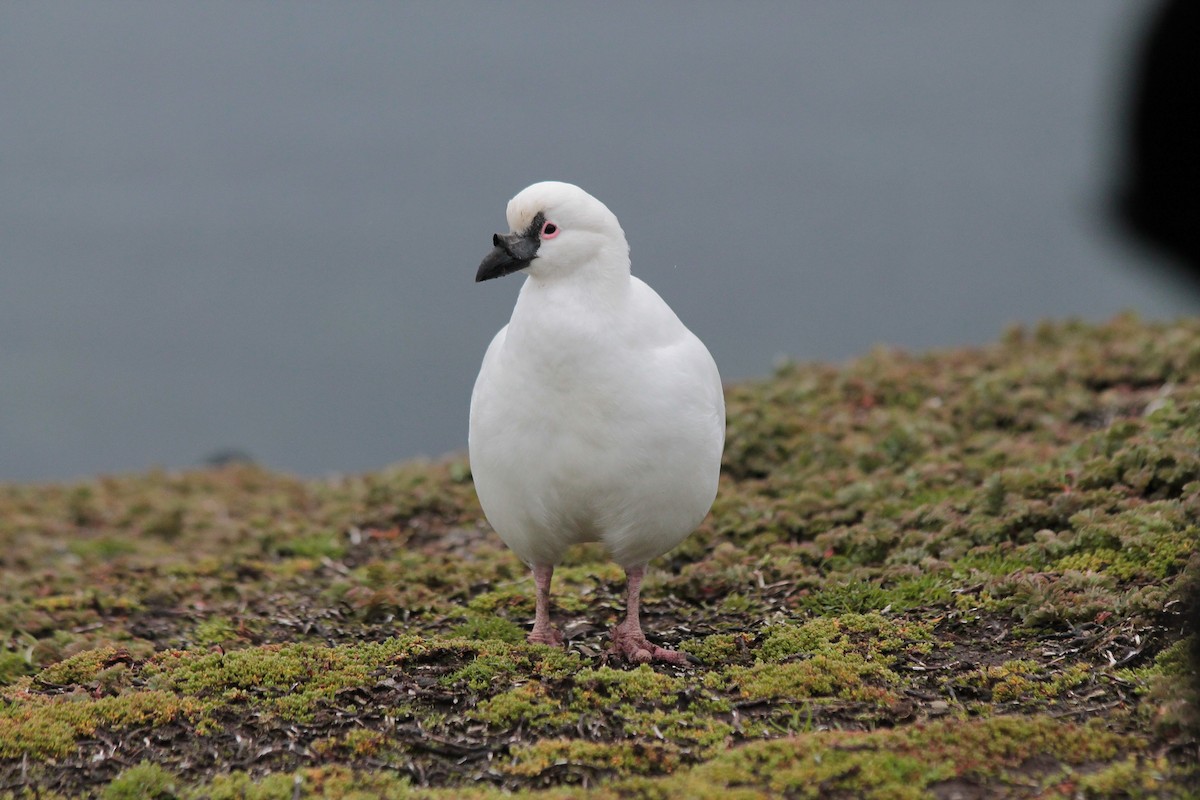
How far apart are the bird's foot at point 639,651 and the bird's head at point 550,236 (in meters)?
1.92

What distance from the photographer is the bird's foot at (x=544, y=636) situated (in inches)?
268

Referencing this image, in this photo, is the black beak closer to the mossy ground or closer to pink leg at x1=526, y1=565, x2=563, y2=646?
pink leg at x1=526, y1=565, x2=563, y2=646

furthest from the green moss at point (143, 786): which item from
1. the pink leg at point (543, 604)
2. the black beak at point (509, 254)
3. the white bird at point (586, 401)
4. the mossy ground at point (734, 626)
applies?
the black beak at point (509, 254)

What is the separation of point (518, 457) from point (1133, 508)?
3.83 metres

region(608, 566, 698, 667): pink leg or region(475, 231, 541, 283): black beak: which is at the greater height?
region(475, 231, 541, 283): black beak

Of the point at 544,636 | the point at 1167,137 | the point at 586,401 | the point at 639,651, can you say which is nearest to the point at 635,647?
the point at 639,651

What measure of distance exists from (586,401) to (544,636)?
153cm

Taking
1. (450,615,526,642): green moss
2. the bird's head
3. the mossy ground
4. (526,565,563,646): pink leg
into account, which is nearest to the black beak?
the bird's head

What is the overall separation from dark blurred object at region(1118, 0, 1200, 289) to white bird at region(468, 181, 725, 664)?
13.6 feet

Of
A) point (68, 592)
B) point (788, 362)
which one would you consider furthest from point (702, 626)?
point (788, 362)

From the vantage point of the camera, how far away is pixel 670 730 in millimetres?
5410

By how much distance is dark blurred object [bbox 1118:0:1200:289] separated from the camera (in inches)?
75.8

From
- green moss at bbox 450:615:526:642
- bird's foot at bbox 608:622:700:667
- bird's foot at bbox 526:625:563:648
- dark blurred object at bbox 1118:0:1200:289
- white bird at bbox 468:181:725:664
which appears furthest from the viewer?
green moss at bbox 450:615:526:642

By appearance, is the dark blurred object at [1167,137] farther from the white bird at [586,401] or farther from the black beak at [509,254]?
the black beak at [509,254]
